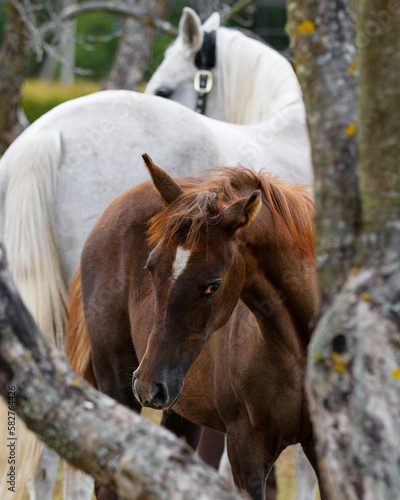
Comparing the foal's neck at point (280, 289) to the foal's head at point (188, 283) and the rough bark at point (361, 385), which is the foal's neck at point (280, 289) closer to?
the foal's head at point (188, 283)

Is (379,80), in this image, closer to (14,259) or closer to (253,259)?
(253,259)

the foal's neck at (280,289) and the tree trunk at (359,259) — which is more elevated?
the tree trunk at (359,259)

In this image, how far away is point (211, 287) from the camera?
7.61 ft

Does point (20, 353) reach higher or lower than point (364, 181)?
lower

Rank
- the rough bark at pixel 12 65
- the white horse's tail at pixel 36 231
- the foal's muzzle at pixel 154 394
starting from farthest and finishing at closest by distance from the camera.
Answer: the rough bark at pixel 12 65
the white horse's tail at pixel 36 231
the foal's muzzle at pixel 154 394

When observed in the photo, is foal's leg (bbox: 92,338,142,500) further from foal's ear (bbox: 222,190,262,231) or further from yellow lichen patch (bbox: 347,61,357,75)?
yellow lichen patch (bbox: 347,61,357,75)

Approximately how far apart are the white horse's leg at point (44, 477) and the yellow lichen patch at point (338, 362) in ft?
8.86

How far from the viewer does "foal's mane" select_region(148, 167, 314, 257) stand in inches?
93.1

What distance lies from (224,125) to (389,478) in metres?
3.21

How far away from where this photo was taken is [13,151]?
12.5ft

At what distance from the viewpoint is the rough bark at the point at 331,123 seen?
130 centimetres

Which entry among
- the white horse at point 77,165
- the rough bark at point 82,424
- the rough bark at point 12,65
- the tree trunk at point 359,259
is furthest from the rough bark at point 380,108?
the rough bark at point 12,65

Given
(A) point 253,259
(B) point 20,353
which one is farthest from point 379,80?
(A) point 253,259

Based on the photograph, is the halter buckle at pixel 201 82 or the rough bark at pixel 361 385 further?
the halter buckle at pixel 201 82
